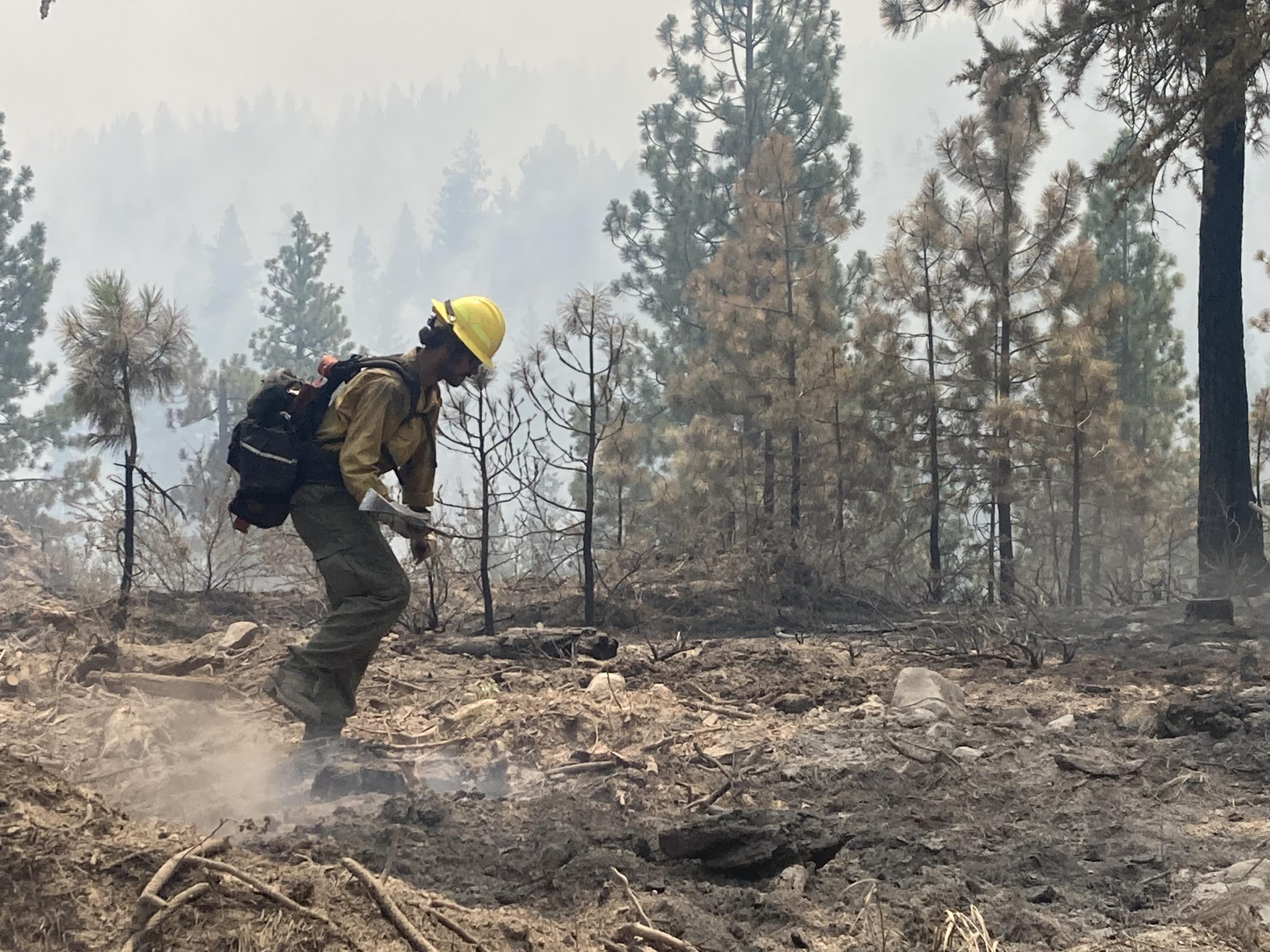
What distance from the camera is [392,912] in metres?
2.21

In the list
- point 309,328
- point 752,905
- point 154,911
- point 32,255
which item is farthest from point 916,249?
point 309,328

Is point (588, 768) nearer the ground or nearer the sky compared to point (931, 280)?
nearer the ground

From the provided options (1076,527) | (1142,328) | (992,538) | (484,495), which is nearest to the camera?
(484,495)

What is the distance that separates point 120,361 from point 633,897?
841 cm

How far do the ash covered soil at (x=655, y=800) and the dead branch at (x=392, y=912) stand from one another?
0.03m

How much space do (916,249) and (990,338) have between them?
5.82 feet

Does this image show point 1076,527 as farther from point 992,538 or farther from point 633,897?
point 633,897

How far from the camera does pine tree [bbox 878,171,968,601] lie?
50.7ft

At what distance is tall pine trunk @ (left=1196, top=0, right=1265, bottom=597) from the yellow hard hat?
28.0 ft

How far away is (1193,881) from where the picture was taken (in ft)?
9.59

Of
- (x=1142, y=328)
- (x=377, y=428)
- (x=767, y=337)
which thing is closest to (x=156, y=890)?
(x=377, y=428)

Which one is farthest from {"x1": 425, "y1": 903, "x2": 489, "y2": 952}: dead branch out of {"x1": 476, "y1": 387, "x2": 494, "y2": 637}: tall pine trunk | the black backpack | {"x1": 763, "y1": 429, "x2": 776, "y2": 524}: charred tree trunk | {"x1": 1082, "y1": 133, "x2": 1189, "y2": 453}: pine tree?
{"x1": 1082, "y1": 133, "x2": 1189, "y2": 453}: pine tree

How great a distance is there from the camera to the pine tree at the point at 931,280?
15445 millimetres

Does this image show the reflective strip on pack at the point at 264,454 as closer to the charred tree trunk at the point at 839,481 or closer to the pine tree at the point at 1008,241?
the charred tree trunk at the point at 839,481
